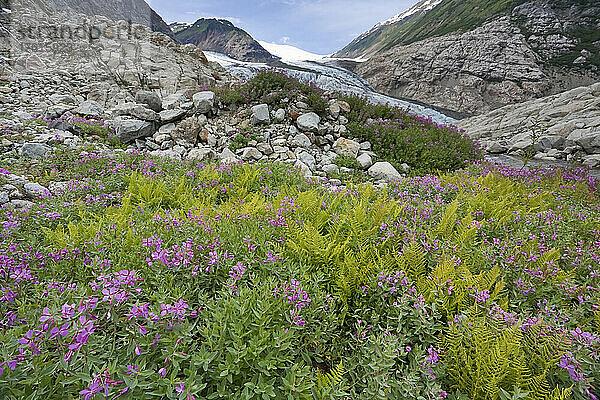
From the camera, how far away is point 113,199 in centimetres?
514

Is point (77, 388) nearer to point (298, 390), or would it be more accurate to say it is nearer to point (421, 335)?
point (298, 390)

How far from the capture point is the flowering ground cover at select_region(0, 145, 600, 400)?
1.78m

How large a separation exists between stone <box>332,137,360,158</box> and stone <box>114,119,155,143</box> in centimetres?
574

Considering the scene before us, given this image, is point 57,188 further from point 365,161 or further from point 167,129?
point 365,161

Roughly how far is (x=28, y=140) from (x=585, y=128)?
75.5 ft

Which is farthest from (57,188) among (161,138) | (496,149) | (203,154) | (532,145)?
(496,149)

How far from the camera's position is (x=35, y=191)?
16.7 feet

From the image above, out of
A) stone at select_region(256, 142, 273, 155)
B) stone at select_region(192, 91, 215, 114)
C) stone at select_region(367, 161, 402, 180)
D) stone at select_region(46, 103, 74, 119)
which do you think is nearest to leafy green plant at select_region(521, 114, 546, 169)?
stone at select_region(367, 161, 402, 180)

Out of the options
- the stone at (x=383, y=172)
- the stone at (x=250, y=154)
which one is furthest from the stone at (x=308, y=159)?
the stone at (x=383, y=172)

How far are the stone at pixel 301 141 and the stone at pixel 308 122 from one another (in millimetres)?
435

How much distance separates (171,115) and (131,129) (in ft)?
4.19

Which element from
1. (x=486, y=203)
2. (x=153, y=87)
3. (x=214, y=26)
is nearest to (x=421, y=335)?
(x=486, y=203)

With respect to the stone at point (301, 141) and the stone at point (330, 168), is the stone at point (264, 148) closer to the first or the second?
the stone at point (301, 141)

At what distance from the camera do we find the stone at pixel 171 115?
9305mm
